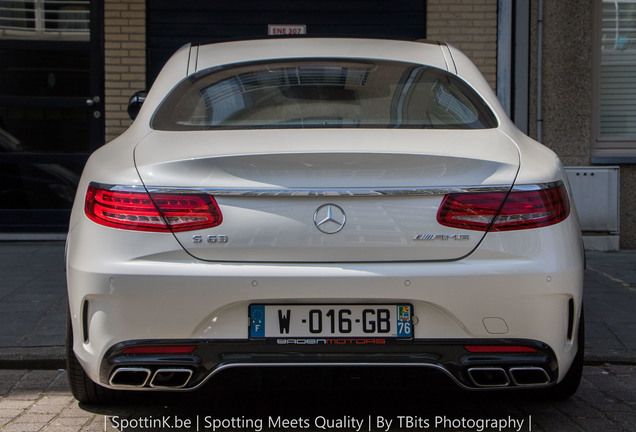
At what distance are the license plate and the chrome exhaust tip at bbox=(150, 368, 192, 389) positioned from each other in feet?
0.93

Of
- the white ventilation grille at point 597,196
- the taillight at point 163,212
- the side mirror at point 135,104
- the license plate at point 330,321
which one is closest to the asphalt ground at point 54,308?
the white ventilation grille at point 597,196

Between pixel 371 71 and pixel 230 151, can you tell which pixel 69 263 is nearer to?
pixel 230 151

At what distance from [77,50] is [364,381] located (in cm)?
592

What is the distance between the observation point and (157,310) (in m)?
3.06

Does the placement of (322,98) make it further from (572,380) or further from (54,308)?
(54,308)

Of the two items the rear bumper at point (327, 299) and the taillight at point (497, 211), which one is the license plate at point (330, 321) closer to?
the rear bumper at point (327, 299)

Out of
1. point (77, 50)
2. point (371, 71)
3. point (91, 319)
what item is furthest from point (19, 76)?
point (91, 319)

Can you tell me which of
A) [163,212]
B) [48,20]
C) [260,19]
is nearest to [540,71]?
[260,19]

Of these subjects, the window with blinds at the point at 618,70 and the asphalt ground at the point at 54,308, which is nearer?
the asphalt ground at the point at 54,308

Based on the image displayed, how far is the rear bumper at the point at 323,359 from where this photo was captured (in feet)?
10.1

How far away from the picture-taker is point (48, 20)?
9086 mm

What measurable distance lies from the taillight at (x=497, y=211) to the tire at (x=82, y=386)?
156 centimetres

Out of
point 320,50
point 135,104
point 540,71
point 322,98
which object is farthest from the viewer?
point 540,71

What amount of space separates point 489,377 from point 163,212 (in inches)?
49.3
